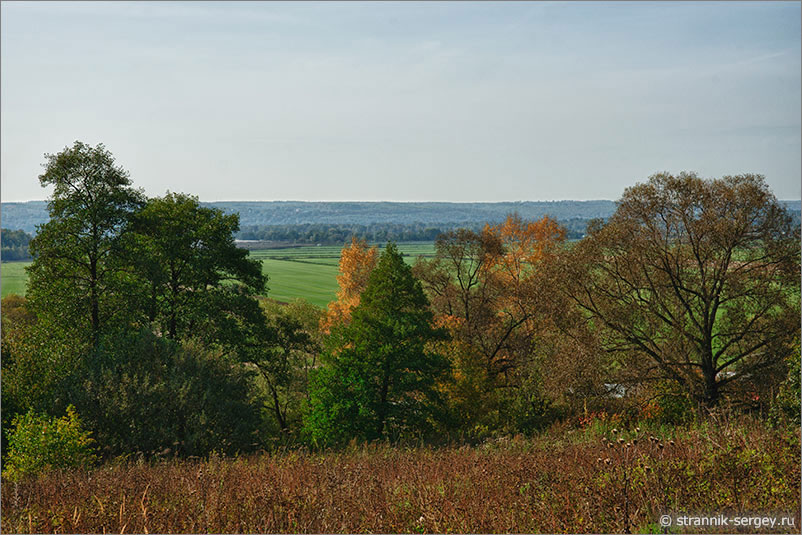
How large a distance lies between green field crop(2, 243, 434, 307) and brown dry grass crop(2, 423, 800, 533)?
53571 millimetres

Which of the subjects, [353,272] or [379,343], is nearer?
[379,343]

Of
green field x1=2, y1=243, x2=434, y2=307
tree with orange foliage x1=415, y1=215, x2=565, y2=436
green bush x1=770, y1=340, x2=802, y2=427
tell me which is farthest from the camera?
green field x1=2, y1=243, x2=434, y2=307

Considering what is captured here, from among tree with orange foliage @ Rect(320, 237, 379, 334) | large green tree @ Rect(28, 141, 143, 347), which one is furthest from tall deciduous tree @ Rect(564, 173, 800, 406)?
tree with orange foliage @ Rect(320, 237, 379, 334)

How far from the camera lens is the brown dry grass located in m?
6.61

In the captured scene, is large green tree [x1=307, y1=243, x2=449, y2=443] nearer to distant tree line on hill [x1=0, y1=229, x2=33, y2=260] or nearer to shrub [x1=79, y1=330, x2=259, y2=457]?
shrub [x1=79, y1=330, x2=259, y2=457]

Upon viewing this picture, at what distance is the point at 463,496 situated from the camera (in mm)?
7438

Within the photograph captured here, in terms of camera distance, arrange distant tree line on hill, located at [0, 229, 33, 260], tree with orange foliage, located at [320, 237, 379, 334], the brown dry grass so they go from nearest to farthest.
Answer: the brown dry grass → distant tree line on hill, located at [0, 229, 33, 260] → tree with orange foliage, located at [320, 237, 379, 334]

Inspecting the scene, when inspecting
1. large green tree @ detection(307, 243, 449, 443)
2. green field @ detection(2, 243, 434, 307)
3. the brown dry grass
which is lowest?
green field @ detection(2, 243, 434, 307)

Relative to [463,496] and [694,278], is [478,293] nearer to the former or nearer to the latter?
[694,278]

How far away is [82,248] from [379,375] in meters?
11.8

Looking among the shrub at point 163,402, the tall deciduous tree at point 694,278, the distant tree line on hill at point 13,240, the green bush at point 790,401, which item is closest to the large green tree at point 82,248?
the shrub at point 163,402

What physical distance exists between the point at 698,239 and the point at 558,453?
16.2m

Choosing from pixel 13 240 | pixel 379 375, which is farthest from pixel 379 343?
pixel 13 240

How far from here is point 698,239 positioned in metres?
23.4
